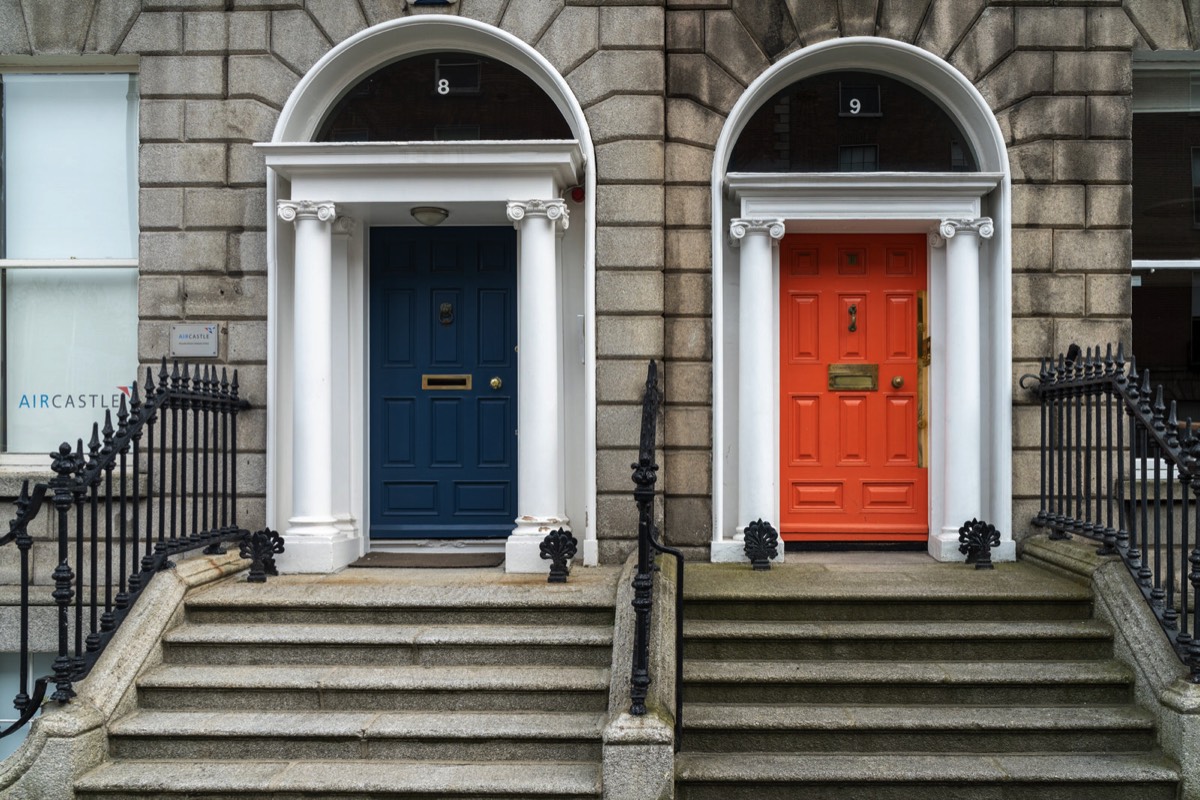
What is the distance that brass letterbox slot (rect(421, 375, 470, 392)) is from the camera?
6730 millimetres

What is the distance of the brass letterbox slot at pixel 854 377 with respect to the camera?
21.9ft

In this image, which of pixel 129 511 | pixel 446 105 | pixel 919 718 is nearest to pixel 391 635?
pixel 129 511

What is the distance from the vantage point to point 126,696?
469 cm

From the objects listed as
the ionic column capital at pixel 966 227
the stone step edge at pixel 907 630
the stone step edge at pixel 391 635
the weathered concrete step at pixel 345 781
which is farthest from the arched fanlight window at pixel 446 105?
the weathered concrete step at pixel 345 781

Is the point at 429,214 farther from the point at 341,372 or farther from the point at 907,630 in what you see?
the point at 907,630

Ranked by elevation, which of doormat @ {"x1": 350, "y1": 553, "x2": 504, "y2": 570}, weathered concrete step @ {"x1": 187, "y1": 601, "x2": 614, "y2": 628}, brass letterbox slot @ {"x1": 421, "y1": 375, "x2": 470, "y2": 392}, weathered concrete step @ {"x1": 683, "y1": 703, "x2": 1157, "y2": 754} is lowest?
weathered concrete step @ {"x1": 683, "y1": 703, "x2": 1157, "y2": 754}

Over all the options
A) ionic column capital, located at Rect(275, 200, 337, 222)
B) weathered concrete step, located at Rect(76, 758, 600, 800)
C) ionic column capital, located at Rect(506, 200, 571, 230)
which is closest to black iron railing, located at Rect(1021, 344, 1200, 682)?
weathered concrete step, located at Rect(76, 758, 600, 800)

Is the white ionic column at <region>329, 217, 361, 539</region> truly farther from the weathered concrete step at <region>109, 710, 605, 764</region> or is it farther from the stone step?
the stone step

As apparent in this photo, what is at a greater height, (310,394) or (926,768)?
(310,394)

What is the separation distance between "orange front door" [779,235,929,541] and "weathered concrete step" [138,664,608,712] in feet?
8.39

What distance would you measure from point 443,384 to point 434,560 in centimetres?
125

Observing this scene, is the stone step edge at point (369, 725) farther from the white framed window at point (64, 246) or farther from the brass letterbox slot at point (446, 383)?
the white framed window at point (64, 246)

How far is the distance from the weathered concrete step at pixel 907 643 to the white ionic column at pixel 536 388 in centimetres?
137

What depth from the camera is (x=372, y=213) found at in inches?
257
